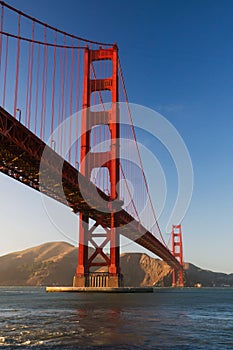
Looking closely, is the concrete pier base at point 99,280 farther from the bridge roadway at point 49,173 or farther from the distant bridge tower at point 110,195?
the bridge roadway at point 49,173

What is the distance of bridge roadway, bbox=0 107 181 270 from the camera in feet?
93.1

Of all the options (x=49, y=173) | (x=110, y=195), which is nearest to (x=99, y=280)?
(x=110, y=195)

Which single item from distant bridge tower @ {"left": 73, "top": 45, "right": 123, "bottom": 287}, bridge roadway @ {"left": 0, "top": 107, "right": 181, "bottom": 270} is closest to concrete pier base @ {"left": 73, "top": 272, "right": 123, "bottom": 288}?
distant bridge tower @ {"left": 73, "top": 45, "right": 123, "bottom": 287}

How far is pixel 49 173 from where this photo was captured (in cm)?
3522

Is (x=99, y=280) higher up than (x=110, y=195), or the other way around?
(x=110, y=195)

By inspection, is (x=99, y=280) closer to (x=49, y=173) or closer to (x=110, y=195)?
(x=110, y=195)

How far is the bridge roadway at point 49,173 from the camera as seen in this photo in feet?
93.1

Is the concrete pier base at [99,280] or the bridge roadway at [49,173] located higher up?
the bridge roadway at [49,173]

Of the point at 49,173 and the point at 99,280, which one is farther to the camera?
the point at 99,280

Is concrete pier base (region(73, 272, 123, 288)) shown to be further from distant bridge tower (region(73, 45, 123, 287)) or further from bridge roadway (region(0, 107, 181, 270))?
bridge roadway (region(0, 107, 181, 270))

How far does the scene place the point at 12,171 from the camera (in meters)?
34.8

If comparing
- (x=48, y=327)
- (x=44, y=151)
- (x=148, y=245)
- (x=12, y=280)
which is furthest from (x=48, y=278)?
(x=48, y=327)

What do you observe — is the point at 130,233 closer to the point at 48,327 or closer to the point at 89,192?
the point at 89,192

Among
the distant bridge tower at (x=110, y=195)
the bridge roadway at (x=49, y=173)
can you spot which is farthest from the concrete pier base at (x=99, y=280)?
the bridge roadway at (x=49, y=173)
